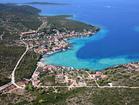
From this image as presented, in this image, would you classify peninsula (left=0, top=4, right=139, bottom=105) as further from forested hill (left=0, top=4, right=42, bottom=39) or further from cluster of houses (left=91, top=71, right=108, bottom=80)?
forested hill (left=0, top=4, right=42, bottom=39)

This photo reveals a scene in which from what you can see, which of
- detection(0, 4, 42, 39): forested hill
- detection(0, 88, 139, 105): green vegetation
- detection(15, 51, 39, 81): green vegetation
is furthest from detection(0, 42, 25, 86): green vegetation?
detection(0, 4, 42, 39): forested hill

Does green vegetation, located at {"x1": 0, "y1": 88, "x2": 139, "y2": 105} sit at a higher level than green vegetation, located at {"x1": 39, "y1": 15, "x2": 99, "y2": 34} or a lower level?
higher

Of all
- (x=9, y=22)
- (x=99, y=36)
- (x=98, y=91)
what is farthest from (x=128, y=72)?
(x=9, y=22)

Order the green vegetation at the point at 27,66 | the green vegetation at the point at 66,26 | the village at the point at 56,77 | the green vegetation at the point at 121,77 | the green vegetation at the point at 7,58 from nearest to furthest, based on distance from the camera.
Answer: the green vegetation at the point at 121,77 < the village at the point at 56,77 < the green vegetation at the point at 7,58 < the green vegetation at the point at 27,66 < the green vegetation at the point at 66,26

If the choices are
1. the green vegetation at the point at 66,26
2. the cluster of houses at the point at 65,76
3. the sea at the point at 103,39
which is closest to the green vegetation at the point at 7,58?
the cluster of houses at the point at 65,76

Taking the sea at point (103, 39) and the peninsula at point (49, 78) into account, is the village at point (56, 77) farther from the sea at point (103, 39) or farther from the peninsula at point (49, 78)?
the sea at point (103, 39)

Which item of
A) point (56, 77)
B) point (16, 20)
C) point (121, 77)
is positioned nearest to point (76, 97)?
point (121, 77)
